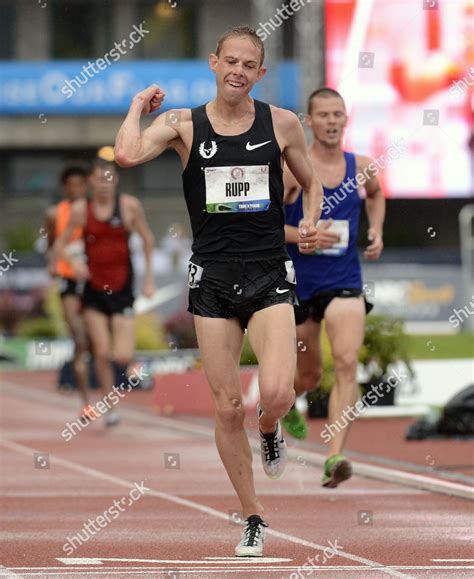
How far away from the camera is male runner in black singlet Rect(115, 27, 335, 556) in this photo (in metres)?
7.63

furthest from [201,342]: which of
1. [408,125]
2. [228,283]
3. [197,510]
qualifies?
[408,125]

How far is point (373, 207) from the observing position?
1109 centimetres

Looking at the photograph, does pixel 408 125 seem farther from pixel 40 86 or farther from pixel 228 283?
pixel 228 283

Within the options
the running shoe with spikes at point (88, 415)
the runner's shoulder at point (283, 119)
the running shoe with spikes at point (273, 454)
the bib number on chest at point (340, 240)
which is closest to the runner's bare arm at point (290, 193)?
the bib number on chest at point (340, 240)

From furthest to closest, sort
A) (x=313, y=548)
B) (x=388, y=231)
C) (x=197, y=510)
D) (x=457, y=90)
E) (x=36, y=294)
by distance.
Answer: (x=388, y=231), (x=457, y=90), (x=36, y=294), (x=197, y=510), (x=313, y=548)

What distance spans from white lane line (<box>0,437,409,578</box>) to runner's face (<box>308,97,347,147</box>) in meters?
2.40

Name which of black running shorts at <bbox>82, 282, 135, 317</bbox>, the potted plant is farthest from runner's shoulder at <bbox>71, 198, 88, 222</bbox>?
the potted plant

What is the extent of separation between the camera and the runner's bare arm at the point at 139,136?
7.32 meters

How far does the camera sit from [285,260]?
7.88 m

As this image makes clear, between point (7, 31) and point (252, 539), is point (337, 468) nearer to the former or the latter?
point (252, 539)

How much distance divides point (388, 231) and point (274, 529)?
36673 millimetres

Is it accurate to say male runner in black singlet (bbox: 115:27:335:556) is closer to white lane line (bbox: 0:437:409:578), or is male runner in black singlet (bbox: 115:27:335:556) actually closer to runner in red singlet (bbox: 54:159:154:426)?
white lane line (bbox: 0:437:409:578)

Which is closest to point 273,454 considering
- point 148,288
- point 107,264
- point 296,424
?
point 296,424

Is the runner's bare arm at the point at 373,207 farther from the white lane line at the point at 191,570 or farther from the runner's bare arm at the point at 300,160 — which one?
the white lane line at the point at 191,570
